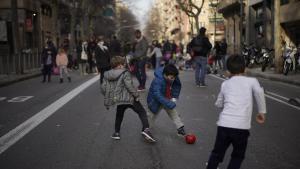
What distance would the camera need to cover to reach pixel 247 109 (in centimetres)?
523

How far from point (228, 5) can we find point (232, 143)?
42.7 metres

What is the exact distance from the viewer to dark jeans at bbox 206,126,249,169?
5.17m

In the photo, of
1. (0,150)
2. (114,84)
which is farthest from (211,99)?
(0,150)

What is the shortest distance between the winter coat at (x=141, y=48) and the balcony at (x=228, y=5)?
90.2 feet

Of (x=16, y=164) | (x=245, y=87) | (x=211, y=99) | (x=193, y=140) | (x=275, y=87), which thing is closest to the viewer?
(x=245, y=87)

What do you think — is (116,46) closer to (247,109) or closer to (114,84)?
(114,84)

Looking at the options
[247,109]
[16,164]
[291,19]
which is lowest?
[16,164]

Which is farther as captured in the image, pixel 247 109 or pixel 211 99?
pixel 211 99

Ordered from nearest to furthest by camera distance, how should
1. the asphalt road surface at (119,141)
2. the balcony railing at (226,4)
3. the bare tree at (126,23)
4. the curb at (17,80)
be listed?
the asphalt road surface at (119,141) → the curb at (17,80) → the balcony railing at (226,4) → the bare tree at (126,23)

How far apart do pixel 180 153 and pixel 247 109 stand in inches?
84.2

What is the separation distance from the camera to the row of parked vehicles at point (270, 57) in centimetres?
2247

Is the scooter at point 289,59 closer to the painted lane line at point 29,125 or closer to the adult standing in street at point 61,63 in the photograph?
the adult standing in street at point 61,63

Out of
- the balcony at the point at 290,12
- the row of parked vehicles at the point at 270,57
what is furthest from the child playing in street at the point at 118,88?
the balcony at the point at 290,12

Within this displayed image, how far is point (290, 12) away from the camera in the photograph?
1117 inches
